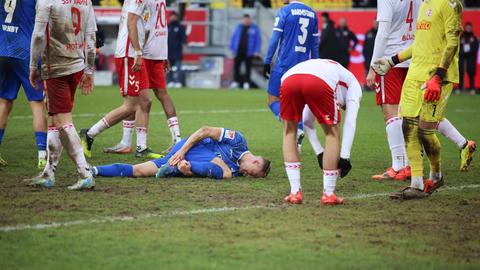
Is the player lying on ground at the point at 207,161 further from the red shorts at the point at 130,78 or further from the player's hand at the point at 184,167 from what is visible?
the red shorts at the point at 130,78

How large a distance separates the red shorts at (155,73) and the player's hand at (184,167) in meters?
3.33

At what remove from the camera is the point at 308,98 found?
8.29 meters

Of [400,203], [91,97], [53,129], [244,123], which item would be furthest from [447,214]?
[91,97]

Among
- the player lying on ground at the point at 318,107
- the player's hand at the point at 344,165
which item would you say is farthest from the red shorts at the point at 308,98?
the player's hand at the point at 344,165

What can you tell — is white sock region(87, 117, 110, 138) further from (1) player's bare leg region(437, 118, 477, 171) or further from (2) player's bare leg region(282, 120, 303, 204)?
(2) player's bare leg region(282, 120, 303, 204)

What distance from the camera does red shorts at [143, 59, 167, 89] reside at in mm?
13250

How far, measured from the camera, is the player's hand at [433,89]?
877 centimetres

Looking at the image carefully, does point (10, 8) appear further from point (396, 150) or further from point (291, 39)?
point (396, 150)

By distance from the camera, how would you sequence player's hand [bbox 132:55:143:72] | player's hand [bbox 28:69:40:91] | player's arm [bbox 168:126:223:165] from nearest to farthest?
player's hand [bbox 28:69:40:91] → player's arm [bbox 168:126:223:165] → player's hand [bbox 132:55:143:72]

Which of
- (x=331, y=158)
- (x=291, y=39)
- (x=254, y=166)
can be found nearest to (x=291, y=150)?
(x=331, y=158)

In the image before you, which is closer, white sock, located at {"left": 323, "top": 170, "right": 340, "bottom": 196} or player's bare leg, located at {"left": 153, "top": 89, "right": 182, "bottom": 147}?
white sock, located at {"left": 323, "top": 170, "right": 340, "bottom": 196}

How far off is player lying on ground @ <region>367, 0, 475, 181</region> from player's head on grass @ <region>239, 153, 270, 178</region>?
4.46ft

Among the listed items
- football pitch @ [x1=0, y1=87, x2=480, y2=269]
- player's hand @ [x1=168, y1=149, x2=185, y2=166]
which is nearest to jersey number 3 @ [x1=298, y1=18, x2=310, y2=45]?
football pitch @ [x1=0, y1=87, x2=480, y2=269]

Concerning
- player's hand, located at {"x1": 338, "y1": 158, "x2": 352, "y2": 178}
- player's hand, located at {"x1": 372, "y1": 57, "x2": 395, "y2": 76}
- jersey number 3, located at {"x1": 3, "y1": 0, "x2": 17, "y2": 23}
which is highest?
jersey number 3, located at {"x1": 3, "y1": 0, "x2": 17, "y2": 23}
